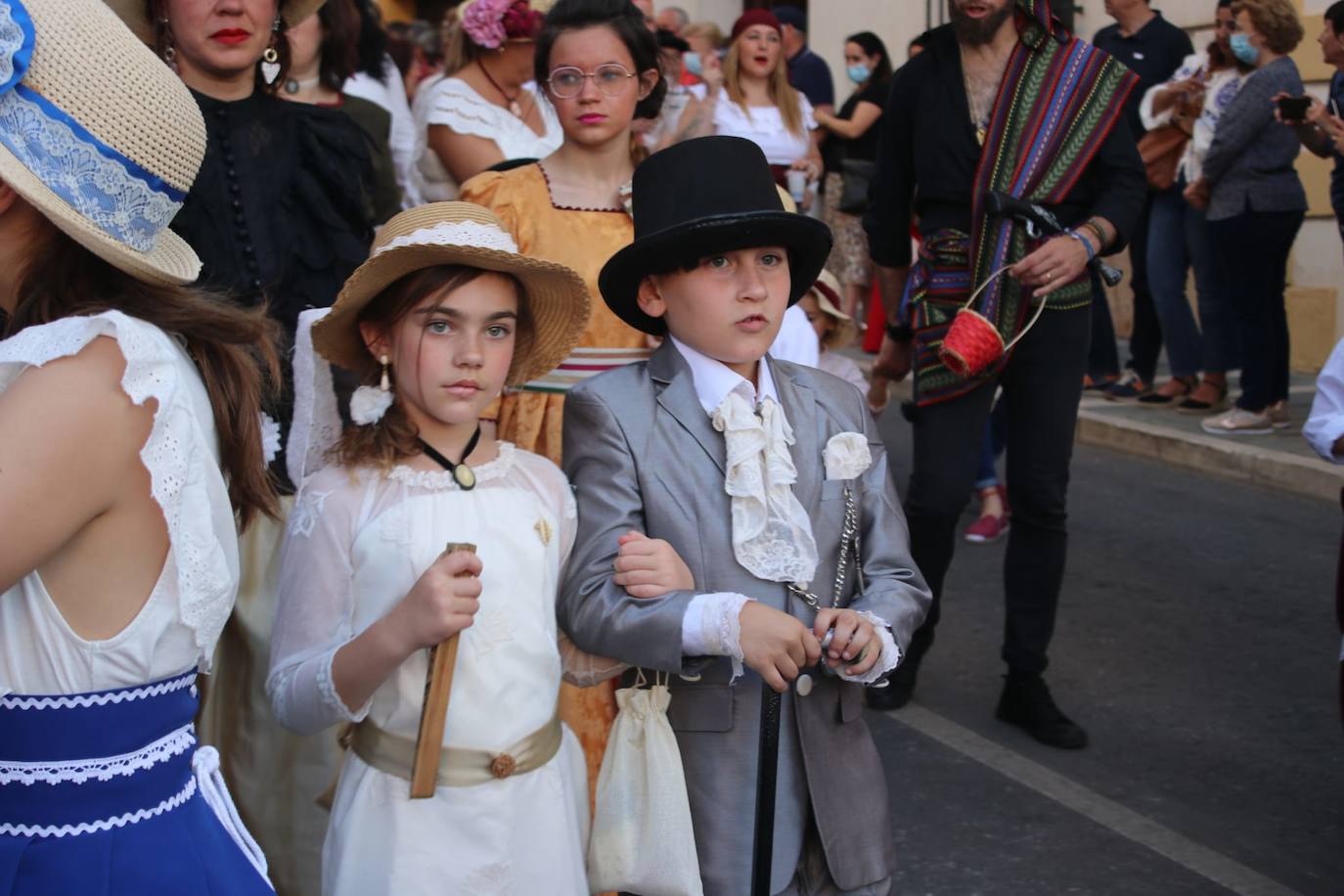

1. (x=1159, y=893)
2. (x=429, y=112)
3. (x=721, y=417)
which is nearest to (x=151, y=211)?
(x=721, y=417)

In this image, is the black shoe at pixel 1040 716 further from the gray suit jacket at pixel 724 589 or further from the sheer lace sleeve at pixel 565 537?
the sheer lace sleeve at pixel 565 537

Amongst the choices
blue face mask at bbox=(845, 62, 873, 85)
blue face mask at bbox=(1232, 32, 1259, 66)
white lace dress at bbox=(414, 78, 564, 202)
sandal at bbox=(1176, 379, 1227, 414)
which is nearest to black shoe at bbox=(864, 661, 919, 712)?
white lace dress at bbox=(414, 78, 564, 202)

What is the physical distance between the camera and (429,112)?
523 centimetres

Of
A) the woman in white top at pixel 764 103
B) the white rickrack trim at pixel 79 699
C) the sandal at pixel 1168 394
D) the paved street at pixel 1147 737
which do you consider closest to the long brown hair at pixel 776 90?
the woman in white top at pixel 764 103

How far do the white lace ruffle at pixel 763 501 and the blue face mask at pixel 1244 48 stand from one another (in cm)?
640

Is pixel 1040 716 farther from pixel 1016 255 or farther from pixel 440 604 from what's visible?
pixel 440 604

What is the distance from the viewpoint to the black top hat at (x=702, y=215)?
2.75 m

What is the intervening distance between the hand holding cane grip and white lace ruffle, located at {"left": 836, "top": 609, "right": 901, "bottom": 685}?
0.65 metres

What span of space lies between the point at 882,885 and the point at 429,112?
3.32 m

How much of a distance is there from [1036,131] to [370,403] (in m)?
2.55

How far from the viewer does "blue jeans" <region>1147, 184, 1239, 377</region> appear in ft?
A: 30.0

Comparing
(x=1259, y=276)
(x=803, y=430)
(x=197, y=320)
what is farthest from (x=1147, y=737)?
(x=1259, y=276)

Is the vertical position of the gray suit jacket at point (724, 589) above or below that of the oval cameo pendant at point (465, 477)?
below

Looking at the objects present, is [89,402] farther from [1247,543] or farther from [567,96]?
[1247,543]
